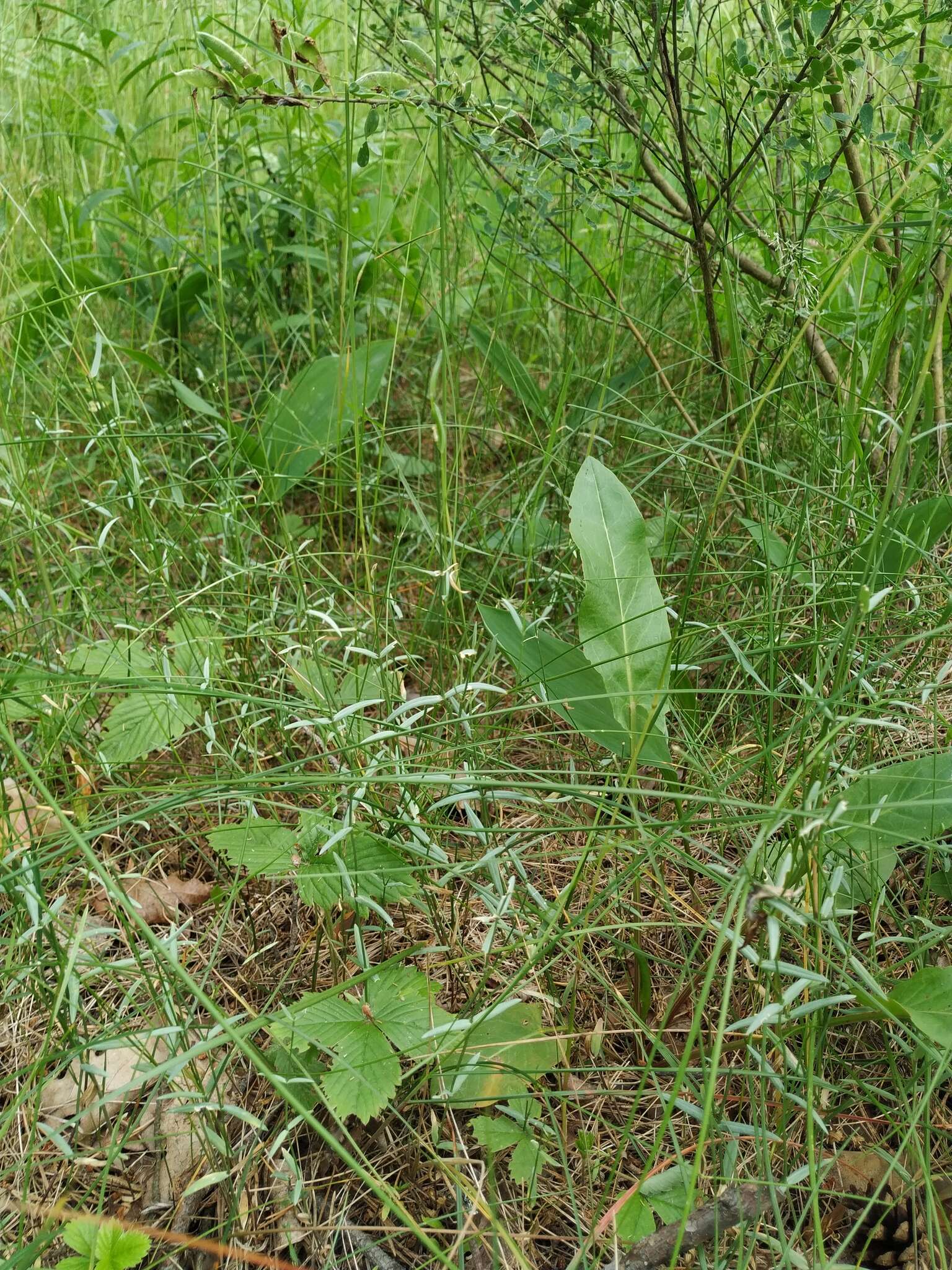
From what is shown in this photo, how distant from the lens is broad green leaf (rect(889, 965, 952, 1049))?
0.89 metres

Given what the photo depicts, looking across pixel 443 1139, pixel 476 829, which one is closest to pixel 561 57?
pixel 476 829

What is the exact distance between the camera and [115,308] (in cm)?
242

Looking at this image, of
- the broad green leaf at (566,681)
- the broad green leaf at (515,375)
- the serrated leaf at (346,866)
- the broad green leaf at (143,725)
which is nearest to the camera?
the serrated leaf at (346,866)

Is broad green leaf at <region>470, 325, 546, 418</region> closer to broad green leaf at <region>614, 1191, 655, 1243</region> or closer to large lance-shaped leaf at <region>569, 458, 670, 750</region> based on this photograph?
large lance-shaped leaf at <region>569, 458, 670, 750</region>

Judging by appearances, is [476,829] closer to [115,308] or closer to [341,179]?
[341,179]

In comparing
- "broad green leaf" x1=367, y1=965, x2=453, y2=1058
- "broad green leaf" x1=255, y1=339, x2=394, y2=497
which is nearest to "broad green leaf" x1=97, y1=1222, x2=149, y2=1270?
"broad green leaf" x1=367, y1=965, x2=453, y2=1058

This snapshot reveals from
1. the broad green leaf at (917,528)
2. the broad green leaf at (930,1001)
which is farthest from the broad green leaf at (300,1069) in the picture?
the broad green leaf at (917,528)

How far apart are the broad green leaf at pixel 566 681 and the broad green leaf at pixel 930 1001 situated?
1.21 ft

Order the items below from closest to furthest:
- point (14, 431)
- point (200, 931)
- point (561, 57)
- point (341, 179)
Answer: point (200, 931) < point (561, 57) < point (14, 431) < point (341, 179)

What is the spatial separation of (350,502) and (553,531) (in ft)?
1.40

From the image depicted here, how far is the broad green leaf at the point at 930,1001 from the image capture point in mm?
891

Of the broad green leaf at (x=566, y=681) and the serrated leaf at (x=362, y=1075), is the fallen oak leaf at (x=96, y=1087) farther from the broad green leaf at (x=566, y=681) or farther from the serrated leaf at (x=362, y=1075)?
the broad green leaf at (x=566, y=681)

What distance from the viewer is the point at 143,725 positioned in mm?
1392

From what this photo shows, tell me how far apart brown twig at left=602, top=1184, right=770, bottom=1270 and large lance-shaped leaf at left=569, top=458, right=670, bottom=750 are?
520 millimetres
